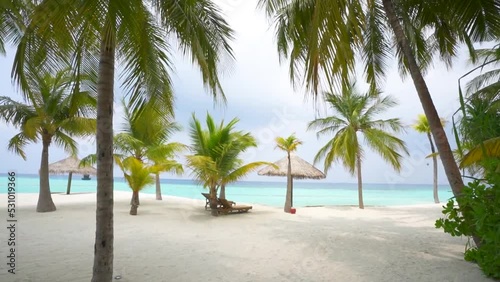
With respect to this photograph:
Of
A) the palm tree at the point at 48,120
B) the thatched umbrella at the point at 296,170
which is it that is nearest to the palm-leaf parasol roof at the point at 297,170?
the thatched umbrella at the point at 296,170

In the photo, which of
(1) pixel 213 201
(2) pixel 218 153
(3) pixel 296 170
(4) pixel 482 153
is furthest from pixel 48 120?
(4) pixel 482 153

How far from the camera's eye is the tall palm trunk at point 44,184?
34.7ft

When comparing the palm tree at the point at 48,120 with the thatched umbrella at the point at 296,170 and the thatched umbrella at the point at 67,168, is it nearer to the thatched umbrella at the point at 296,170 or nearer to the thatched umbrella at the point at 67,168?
the thatched umbrella at the point at 67,168

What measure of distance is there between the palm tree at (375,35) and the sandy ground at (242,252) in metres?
1.55

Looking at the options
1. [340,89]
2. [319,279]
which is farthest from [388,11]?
[319,279]

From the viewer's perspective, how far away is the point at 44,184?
34.9 feet

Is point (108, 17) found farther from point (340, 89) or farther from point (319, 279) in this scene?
point (319, 279)

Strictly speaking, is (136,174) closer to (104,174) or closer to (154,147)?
(154,147)

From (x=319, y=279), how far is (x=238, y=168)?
683 cm

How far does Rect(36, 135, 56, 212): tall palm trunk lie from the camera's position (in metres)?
10.6

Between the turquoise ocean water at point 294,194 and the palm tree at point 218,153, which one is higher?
the palm tree at point 218,153

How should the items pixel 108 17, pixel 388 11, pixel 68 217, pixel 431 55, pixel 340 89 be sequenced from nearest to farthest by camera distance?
pixel 108 17 < pixel 340 89 < pixel 388 11 < pixel 431 55 < pixel 68 217

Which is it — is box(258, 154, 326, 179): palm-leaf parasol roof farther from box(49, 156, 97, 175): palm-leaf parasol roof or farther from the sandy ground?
box(49, 156, 97, 175): palm-leaf parasol roof

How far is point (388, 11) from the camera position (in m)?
5.66
